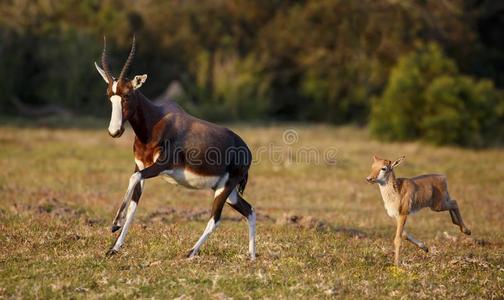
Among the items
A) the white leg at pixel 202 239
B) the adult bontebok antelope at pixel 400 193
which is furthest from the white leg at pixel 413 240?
the white leg at pixel 202 239

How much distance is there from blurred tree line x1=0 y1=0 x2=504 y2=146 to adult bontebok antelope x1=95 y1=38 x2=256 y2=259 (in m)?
23.5

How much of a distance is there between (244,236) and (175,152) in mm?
2663

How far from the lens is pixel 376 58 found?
42406mm

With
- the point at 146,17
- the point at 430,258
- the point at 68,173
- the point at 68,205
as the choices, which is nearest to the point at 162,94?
the point at 146,17

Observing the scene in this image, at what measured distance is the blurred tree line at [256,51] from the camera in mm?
39375

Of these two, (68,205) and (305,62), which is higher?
(305,62)

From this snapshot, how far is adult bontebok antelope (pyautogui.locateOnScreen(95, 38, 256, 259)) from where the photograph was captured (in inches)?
400

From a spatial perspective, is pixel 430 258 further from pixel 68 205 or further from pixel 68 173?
pixel 68 173

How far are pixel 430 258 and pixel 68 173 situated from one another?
1263 centimetres

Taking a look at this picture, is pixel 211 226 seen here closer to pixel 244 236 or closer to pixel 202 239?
pixel 202 239

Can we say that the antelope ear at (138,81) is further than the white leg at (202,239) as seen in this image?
Yes

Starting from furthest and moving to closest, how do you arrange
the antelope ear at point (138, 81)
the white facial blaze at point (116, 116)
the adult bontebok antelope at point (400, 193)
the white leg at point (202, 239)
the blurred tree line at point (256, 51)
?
the blurred tree line at point (256, 51)
the adult bontebok antelope at point (400, 193)
the antelope ear at point (138, 81)
the white leg at point (202, 239)
the white facial blaze at point (116, 116)

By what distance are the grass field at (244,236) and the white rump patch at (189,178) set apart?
3.11 ft

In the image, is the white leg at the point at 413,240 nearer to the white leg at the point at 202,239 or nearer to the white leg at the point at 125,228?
the white leg at the point at 202,239
